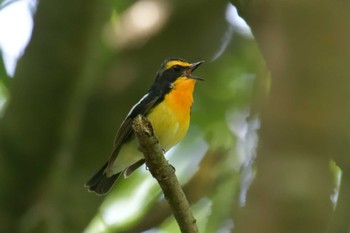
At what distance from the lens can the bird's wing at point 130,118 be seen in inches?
159

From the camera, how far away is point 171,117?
15.0ft

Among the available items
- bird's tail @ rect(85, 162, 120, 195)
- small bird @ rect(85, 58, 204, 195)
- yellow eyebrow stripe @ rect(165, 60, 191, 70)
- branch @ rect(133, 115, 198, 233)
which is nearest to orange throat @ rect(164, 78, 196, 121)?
small bird @ rect(85, 58, 204, 195)

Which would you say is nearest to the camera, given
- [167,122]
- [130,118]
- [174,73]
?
[130,118]

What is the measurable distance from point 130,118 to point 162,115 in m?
0.63

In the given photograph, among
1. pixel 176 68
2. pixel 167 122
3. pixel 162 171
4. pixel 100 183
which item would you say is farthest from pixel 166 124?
pixel 162 171

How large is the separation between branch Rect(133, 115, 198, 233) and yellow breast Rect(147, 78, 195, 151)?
1.64 m

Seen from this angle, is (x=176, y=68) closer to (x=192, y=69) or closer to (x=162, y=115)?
(x=192, y=69)

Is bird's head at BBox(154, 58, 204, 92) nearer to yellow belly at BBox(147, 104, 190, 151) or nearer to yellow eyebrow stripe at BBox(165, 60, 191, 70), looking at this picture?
yellow eyebrow stripe at BBox(165, 60, 191, 70)

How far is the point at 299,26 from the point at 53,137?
3142mm

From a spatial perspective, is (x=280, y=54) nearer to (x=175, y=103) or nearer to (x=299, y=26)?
(x=299, y=26)

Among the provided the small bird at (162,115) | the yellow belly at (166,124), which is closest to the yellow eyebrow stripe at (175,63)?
the small bird at (162,115)

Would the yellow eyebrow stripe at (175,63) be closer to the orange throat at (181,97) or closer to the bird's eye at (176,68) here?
the bird's eye at (176,68)

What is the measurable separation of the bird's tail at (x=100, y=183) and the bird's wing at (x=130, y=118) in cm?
10

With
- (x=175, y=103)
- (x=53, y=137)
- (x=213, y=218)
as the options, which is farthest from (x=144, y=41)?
(x=213, y=218)
